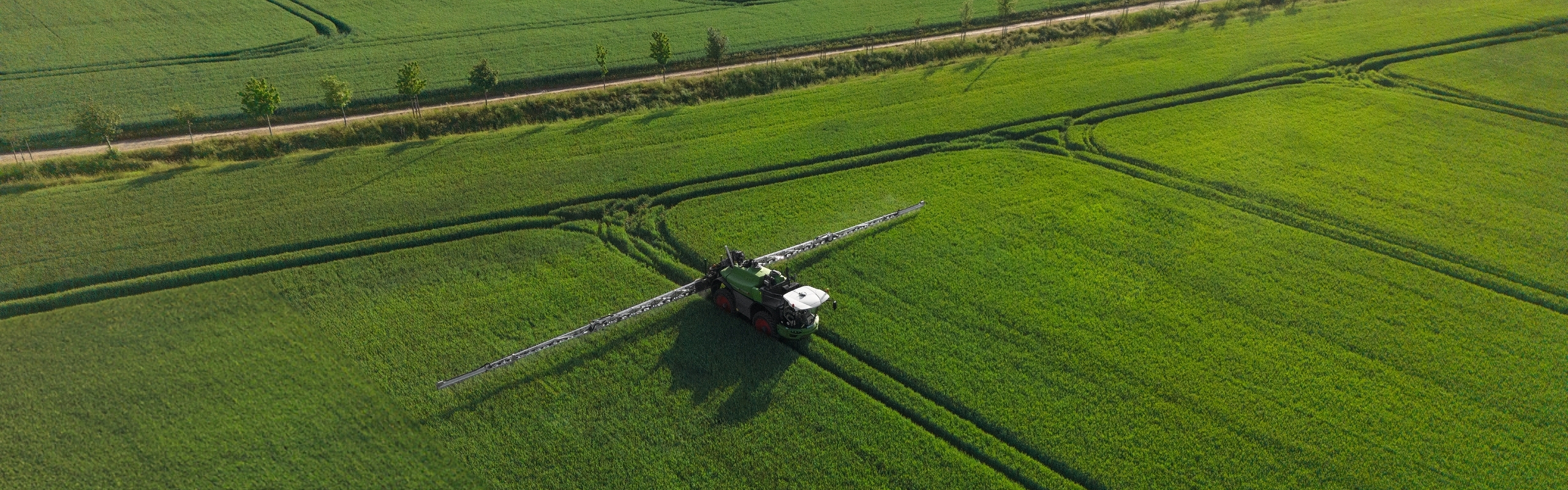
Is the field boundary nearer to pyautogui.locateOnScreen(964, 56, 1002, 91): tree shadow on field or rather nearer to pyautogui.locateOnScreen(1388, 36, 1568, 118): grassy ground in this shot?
pyautogui.locateOnScreen(964, 56, 1002, 91): tree shadow on field

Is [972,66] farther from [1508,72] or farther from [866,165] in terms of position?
[1508,72]

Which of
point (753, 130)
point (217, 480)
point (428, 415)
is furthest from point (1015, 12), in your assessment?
point (217, 480)

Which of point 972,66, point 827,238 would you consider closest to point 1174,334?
point 827,238

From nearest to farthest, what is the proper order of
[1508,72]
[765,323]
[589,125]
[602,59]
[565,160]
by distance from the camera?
[765,323], [565,160], [589,125], [602,59], [1508,72]

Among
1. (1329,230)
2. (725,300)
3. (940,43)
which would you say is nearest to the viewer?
(725,300)

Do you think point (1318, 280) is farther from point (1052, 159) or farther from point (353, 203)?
point (353, 203)
